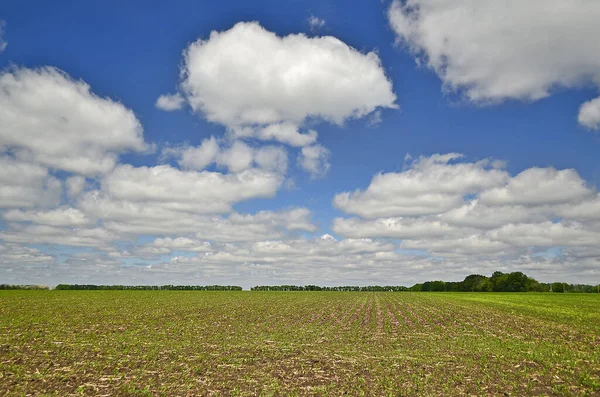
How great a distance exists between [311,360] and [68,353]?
12.5m

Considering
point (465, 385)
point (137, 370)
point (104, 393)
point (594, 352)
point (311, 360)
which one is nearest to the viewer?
point (104, 393)

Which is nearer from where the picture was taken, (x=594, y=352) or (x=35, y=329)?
(x=594, y=352)

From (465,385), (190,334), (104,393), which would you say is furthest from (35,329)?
(465,385)

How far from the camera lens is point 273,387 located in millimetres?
15859

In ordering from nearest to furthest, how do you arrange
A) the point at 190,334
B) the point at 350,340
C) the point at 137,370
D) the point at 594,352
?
the point at 137,370 → the point at 594,352 → the point at 350,340 → the point at 190,334

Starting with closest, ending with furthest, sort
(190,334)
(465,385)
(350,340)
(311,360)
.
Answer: (465,385) < (311,360) < (350,340) < (190,334)

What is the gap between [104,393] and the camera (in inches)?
594

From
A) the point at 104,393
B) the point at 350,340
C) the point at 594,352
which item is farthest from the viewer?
the point at 350,340

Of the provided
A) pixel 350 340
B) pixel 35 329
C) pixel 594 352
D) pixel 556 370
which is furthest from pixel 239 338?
pixel 594 352

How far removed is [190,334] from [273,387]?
15.8 meters

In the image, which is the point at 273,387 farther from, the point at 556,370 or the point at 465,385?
the point at 556,370

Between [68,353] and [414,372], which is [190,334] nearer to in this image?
[68,353]

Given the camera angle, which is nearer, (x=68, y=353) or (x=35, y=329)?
(x=68, y=353)

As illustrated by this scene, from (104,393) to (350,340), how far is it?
1660 cm
